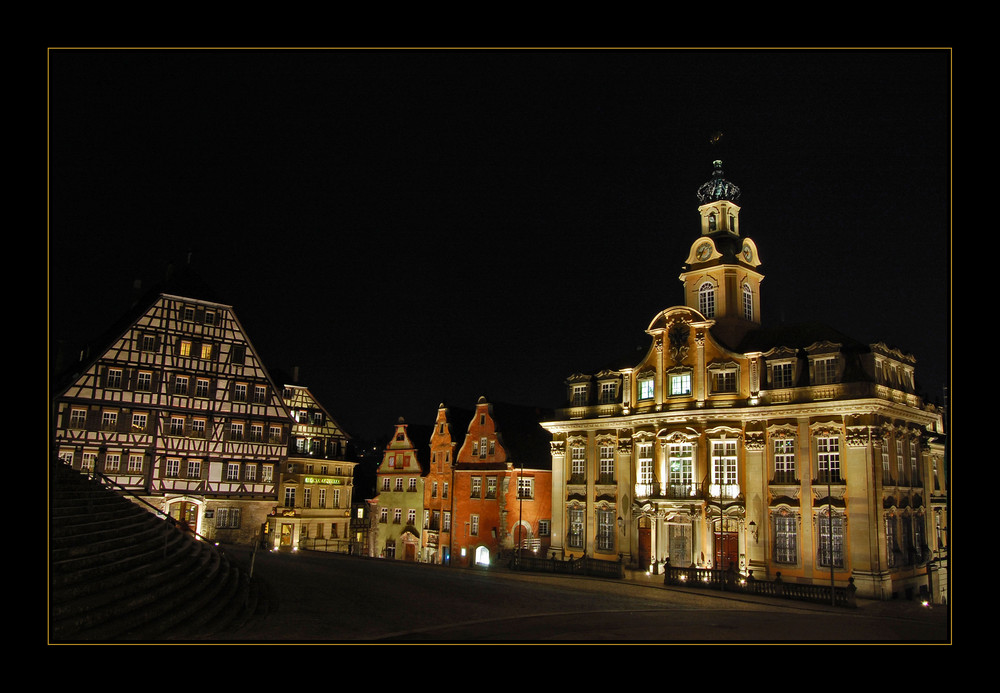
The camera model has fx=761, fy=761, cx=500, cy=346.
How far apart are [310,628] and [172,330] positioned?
109 feet

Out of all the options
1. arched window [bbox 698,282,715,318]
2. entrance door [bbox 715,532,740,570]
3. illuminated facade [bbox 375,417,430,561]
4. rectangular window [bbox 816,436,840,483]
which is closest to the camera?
rectangular window [bbox 816,436,840,483]

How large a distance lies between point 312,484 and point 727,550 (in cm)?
3430

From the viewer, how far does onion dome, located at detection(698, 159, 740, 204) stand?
4516 centimetres

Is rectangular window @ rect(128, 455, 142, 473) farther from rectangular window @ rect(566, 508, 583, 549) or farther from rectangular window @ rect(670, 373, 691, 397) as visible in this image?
rectangular window @ rect(670, 373, 691, 397)

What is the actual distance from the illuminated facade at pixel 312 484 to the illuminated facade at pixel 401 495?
307 cm

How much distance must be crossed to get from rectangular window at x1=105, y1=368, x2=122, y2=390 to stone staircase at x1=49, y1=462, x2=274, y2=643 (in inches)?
895

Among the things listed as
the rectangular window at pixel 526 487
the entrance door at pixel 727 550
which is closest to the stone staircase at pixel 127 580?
the entrance door at pixel 727 550

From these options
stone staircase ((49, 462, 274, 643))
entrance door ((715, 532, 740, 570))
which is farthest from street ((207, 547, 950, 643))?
entrance door ((715, 532, 740, 570))

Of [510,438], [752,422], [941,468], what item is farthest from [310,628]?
[941,468]

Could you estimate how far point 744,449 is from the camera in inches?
1531

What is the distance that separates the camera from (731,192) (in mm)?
45344

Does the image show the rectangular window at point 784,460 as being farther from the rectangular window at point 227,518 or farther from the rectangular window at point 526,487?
the rectangular window at point 227,518

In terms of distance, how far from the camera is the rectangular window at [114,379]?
4519cm

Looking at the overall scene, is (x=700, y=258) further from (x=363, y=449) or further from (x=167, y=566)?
(x=363, y=449)
